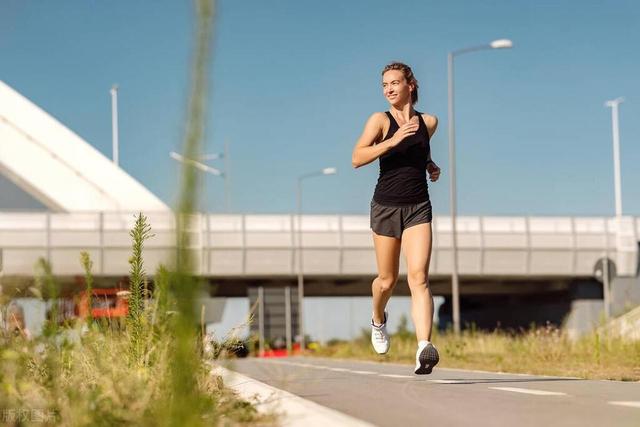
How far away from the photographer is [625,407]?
6.35 metres

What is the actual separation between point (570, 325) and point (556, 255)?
4.26 meters

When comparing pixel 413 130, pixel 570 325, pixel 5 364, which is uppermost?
pixel 413 130

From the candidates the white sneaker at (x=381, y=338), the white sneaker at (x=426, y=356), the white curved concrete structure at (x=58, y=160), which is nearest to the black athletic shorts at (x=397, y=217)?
the white sneaker at (x=426, y=356)

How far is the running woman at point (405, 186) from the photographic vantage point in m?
7.86

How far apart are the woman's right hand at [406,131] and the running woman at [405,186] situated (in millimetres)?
64

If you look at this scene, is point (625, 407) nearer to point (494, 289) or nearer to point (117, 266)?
point (117, 266)

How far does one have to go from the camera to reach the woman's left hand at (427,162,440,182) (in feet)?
26.6

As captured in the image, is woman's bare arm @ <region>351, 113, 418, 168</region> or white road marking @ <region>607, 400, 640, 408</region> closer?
white road marking @ <region>607, 400, 640, 408</region>

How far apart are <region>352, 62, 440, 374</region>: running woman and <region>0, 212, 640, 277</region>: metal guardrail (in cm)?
3917

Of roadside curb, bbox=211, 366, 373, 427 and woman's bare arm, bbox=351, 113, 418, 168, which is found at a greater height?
woman's bare arm, bbox=351, 113, 418, 168

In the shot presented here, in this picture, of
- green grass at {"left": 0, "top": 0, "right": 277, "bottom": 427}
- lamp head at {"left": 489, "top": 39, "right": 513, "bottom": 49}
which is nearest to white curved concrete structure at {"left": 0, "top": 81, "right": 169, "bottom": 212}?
lamp head at {"left": 489, "top": 39, "right": 513, "bottom": 49}

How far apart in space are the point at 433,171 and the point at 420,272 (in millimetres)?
797

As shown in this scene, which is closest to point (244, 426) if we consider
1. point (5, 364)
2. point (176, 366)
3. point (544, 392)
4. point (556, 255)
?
point (5, 364)

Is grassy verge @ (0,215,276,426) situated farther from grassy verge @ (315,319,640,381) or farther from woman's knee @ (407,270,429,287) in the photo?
grassy verge @ (315,319,640,381)
